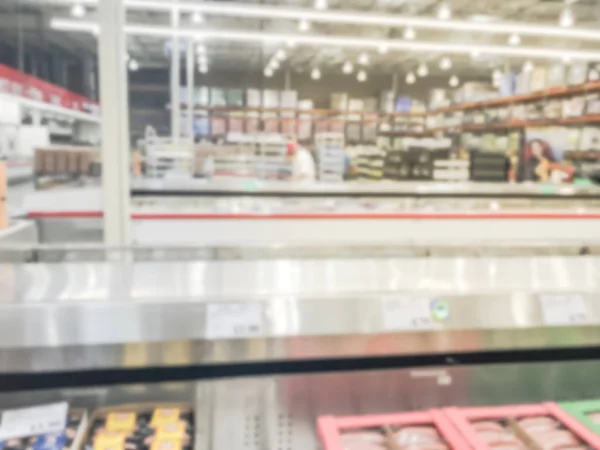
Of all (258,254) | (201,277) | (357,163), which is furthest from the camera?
(357,163)

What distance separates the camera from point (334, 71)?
18516mm

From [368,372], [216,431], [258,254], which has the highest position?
[258,254]

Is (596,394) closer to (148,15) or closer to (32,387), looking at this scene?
(32,387)

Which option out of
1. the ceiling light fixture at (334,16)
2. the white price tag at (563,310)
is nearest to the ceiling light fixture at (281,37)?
the ceiling light fixture at (334,16)

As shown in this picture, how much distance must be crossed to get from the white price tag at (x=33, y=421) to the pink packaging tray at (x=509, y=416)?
0.86m

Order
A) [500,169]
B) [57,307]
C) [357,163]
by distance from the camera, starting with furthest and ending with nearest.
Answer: [357,163], [500,169], [57,307]

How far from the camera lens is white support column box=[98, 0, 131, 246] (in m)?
2.24

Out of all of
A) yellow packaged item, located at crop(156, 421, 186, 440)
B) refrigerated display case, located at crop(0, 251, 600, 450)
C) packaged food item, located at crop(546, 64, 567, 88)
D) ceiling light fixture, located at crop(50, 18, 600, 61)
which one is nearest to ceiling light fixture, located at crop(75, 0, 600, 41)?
ceiling light fixture, located at crop(50, 18, 600, 61)

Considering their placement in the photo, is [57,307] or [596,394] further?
[596,394]

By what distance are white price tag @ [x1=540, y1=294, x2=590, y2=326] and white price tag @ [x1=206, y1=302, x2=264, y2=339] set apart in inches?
26.8

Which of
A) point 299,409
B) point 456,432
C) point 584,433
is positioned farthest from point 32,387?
point 584,433

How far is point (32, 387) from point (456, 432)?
3.29 feet

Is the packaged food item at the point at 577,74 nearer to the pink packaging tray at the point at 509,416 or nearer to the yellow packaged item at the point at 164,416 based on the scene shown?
the pink packaging tray at the point at 509,416

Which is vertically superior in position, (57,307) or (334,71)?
(334,71)
